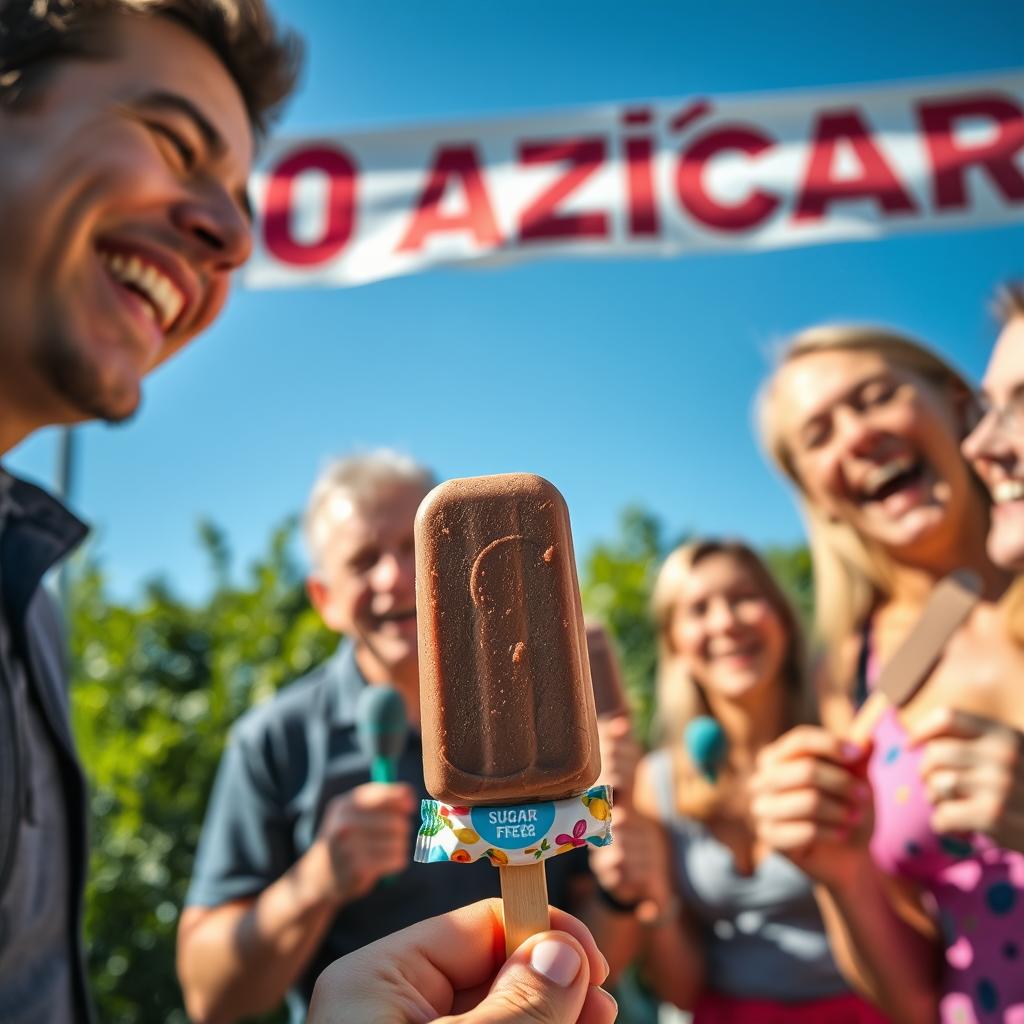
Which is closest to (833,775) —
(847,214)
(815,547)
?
(815,547)

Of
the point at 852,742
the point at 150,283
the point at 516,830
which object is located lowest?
the point at 516,830

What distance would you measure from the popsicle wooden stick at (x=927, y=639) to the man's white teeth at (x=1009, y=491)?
19 centimetres

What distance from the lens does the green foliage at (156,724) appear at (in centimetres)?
738

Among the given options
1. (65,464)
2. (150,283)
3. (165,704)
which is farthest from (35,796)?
(165,704)

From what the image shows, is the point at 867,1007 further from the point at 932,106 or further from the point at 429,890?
the point at 932,106

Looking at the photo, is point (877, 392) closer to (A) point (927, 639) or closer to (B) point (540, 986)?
(A) point (927, 639)

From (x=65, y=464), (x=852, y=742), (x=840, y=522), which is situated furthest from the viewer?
(x=65, y=464)

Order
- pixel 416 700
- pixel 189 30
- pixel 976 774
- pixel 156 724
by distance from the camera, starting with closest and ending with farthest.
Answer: pixel 976 774, pixel 189 30, pixel 416 700, pixel 156 724

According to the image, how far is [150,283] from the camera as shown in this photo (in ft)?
7.42

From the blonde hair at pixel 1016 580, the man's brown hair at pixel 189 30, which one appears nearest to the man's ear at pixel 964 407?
the blonde hair at pixel 1016 580

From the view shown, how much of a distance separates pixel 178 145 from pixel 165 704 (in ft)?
26.8

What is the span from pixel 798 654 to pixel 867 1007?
3.60ft

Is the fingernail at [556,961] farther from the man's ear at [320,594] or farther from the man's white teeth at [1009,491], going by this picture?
the man's ear at [320,594]

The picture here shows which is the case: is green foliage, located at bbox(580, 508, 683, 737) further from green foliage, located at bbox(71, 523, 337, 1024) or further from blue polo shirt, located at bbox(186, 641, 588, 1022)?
blue polo shirt, located at bbox(186, 641, 588, 1022)
